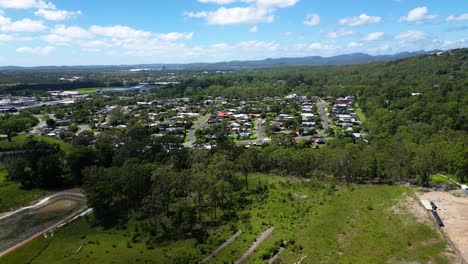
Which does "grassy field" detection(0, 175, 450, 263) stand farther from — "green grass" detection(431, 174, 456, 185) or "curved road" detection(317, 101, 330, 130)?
"curved road" detection(317, 101, 330, 130)

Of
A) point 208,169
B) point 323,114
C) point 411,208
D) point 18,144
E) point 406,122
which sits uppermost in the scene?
point 406,122

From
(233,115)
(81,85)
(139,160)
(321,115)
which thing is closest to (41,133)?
(139,160)

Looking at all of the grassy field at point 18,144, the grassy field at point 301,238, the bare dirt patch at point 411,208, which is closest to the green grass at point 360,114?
the grassy field at point 301,238

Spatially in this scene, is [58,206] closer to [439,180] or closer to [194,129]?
[194,129]

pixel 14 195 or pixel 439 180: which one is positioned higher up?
pixel 439 180

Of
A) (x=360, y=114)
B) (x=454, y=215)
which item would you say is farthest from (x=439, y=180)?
(x=360, y=114)
